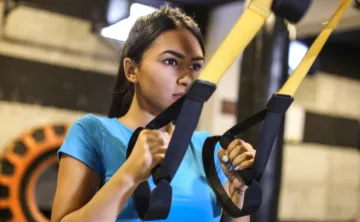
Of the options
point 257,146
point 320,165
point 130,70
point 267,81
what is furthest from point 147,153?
point 320,165

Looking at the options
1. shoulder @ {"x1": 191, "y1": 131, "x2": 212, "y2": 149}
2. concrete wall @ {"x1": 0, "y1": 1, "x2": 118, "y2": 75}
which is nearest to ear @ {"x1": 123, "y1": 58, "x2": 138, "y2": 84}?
shoulder @ {"x1": 191, "y1": 131, "x2": 212, "y2": 149}

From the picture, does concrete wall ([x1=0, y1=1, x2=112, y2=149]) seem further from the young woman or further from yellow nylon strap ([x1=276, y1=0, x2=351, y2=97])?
yellow nylon strap ([x1=276, y1=0, x2=351, y2=97])

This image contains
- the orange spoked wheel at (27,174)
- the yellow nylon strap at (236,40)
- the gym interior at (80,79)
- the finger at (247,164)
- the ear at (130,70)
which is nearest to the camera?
the yellow nylon strap at (236,40)

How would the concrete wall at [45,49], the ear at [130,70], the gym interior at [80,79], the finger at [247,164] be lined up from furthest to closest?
1. the concrete wall at [45,49]
2. the gym interior at [80,79]
3. the ear at [130,70]
4. the finger at [247,164]

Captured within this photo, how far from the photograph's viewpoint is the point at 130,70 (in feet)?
2.13

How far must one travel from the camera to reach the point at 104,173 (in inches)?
22.6

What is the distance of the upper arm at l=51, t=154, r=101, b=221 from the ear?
15 centimetres

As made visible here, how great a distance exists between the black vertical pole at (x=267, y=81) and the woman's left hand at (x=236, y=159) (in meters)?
0.78

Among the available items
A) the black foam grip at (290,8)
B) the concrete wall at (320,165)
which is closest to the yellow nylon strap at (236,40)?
the black foam grip at (290,8)

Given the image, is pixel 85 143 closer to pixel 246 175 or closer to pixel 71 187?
pixel 71 187

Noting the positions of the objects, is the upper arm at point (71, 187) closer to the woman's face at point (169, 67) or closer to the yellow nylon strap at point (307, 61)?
the woman's face at point (169, 67)

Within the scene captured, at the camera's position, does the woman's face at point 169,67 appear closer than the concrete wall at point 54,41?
Yes

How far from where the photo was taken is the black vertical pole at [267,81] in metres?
1.35

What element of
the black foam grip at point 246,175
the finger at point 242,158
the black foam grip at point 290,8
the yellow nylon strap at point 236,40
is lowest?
the black foam grip at point 246,175
